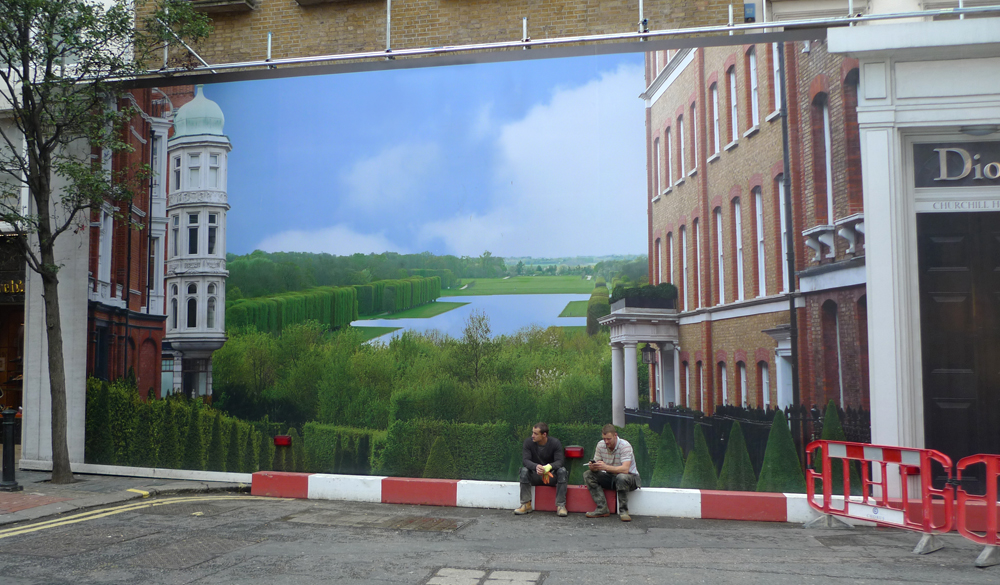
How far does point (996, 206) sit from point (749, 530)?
17.0 feet

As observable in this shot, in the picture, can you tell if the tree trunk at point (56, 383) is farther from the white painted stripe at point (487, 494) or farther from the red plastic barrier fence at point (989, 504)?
the red plastic barrier fence at point (989, 504)

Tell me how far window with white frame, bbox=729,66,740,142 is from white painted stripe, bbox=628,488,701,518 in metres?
4.78

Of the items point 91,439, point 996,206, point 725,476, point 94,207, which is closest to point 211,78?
point 94,207

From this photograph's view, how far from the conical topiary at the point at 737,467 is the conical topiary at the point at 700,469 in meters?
0.13

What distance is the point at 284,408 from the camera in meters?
11.2

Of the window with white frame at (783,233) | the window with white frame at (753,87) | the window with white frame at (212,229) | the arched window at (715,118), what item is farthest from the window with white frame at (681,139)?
the window with white frame at (212,229)

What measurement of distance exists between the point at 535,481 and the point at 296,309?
4820 millimetres

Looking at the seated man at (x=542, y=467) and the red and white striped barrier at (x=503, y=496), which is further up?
the seated man at (x=542, y=467)

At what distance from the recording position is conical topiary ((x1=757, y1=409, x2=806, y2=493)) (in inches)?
357

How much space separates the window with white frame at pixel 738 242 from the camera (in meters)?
9.67

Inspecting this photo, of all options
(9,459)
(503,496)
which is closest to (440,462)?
(503,496)

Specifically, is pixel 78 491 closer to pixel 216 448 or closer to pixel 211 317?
pixel 216 448

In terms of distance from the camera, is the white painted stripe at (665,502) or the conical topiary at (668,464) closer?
the white painted stripe at (665,502)

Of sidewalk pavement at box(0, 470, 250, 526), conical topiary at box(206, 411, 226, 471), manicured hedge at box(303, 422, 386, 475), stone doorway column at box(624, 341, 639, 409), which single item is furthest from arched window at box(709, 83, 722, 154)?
conical topiary at box(206, 411, 226, 471)
